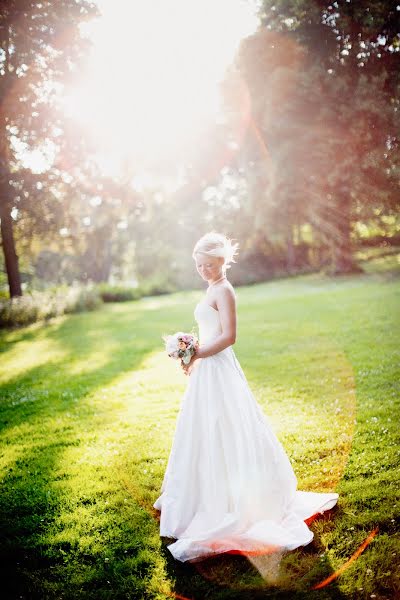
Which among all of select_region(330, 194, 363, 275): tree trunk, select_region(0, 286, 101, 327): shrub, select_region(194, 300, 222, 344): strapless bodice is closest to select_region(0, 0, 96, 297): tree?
select_region(0, 286, 101, 327): shrub

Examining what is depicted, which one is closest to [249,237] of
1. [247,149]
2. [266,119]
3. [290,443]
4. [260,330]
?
[247,149]

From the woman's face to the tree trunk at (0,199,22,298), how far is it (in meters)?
21.4

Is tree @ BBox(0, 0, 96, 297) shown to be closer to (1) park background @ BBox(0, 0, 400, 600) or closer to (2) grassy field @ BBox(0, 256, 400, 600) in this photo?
(1) park background @ BBox(0, 0, 400, 600)

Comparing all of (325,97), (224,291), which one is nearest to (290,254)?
(325,97)

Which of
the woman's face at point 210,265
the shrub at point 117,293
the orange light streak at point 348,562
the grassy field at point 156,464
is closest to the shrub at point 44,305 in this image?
the shrub at point 117,293

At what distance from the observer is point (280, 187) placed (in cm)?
2731

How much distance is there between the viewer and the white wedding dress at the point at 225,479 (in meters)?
3.77

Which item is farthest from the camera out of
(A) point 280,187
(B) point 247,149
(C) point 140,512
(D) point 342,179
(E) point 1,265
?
(E) point 1,265

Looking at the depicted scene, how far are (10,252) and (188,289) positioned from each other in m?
20.3

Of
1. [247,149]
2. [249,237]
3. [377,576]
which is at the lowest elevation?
[377,576]

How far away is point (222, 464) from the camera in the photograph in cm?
404

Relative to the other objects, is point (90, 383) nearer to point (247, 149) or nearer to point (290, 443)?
point (290, 443)

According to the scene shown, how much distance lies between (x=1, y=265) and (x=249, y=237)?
27085 millimetres

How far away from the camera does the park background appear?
13.1ft
